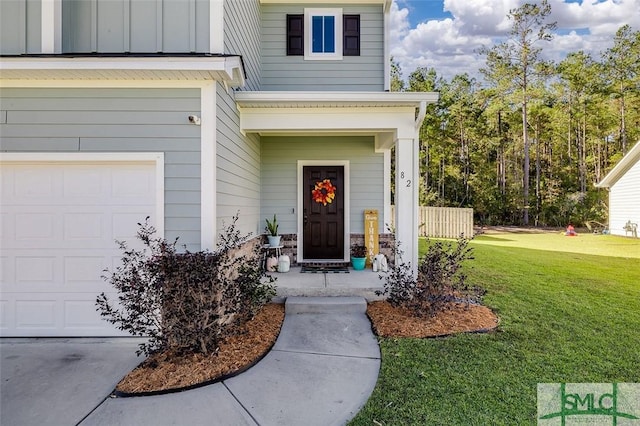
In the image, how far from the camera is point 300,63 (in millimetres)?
7152

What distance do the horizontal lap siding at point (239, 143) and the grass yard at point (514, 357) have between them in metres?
2.67

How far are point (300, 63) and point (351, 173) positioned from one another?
8.35 feet

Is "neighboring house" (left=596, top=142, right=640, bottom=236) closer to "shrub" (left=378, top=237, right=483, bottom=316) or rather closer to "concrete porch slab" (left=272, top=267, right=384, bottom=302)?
"shrub" (left=378, top=237, right=483, bottom=316)

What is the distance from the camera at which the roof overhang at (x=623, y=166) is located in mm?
13867

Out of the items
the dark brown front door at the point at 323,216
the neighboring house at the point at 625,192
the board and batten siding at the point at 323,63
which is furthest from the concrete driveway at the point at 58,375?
the neighboring house at the point at 625,192

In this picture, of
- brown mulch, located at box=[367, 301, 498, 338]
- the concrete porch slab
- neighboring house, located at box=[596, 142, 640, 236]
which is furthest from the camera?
neighboring house, located at box=[596, 142, 640, 236]

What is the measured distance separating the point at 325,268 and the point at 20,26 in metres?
5.64

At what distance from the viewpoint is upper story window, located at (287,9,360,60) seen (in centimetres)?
712

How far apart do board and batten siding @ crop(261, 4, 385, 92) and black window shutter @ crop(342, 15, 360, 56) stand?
8 cm

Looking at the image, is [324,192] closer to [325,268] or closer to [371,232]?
[371,232]

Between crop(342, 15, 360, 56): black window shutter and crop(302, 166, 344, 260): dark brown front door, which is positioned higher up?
crop(342, 15, 360, 56): black window shutter

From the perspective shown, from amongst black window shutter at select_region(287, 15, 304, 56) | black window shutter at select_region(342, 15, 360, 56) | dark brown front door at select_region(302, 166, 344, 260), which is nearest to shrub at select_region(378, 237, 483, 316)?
dark brown front door at select_region(302, 166, 344, 260)

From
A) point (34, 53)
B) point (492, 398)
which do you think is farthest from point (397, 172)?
point (34, 53)

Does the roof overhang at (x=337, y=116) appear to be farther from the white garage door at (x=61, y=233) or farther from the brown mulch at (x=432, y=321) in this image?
the brown mulch at (x=432, y=321)
